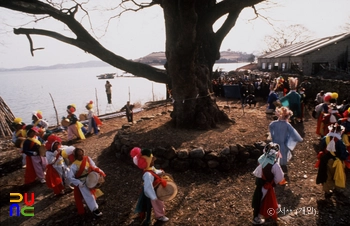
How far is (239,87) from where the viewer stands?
1569 centimetres

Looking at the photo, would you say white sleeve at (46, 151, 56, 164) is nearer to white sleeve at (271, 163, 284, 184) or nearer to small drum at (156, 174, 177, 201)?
small drum at (156, 174, 177, 201)

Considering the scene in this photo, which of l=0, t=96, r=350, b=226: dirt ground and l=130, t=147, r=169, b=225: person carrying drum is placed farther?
l=0, t=96, r=350, b=226: dirt ground

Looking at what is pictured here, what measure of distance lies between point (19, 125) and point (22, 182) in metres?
1.97

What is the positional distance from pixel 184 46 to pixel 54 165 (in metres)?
4.96

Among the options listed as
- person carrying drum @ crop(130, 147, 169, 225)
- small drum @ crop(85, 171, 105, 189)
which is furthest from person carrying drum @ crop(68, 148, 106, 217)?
person carrying drum @ crop(130, 147, 169, 225)

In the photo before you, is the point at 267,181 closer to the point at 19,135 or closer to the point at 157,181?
the point at 157,181

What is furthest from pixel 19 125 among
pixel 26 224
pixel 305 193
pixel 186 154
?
pixel 305 193

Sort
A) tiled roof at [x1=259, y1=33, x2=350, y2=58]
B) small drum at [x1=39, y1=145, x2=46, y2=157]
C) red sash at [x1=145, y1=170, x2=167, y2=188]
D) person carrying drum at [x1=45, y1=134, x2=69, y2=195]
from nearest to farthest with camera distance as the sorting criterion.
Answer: red sash at [x1=145, y1=170, x2=167, y2=188] → person carrying drum at [x1=45, y1=134, x2=69, y2=195] → small drum at [x1=39, y1=145, x2=46, y2=157] → tiled roof at [x1=259, y1=33, x2=350, y2=58]

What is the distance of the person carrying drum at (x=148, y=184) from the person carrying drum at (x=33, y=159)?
3673 millimetres

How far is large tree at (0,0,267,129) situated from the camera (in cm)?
727

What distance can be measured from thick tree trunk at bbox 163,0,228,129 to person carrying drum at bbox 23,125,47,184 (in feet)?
15.0

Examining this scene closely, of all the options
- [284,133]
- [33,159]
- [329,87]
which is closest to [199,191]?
[284,133]

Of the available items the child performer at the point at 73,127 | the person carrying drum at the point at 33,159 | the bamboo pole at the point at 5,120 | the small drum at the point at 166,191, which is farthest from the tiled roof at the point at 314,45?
the bamboo pole at the point at 5,120

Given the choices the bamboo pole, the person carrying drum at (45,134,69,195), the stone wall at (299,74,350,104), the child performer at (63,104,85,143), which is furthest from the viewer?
the stone wall at (299,74,350,104)
